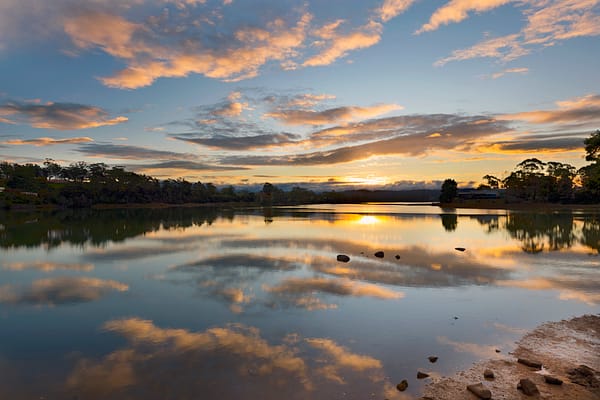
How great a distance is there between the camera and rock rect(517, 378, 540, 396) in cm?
815

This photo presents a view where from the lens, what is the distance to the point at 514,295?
675 inches

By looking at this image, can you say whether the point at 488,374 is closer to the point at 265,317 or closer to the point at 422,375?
the point at 422,375

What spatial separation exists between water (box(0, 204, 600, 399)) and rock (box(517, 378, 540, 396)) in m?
1.66

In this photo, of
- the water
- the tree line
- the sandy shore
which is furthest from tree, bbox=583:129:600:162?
the tree line

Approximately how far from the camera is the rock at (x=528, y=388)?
815 cm

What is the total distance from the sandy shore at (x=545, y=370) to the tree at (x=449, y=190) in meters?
138

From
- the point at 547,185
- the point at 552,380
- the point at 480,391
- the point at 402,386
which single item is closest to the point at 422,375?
the point at 402,386

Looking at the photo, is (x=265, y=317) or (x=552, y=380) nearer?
(x=552, y=380)

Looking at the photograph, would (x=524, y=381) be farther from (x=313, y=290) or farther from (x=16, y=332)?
(x=16, y=332)

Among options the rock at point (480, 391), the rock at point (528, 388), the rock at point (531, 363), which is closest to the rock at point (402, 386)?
the rock at point (480, 391)

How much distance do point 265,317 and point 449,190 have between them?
465 feet

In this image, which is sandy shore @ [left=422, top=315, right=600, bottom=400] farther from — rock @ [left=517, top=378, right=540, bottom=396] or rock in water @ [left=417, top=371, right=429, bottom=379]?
rock in water @ [left=417, top=371, right=429, bottom=379]

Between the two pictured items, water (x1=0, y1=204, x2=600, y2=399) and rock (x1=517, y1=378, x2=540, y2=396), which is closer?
rock (x1=517, y1=378, x2=540, y2=396)

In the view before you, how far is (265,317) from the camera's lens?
1437cm
